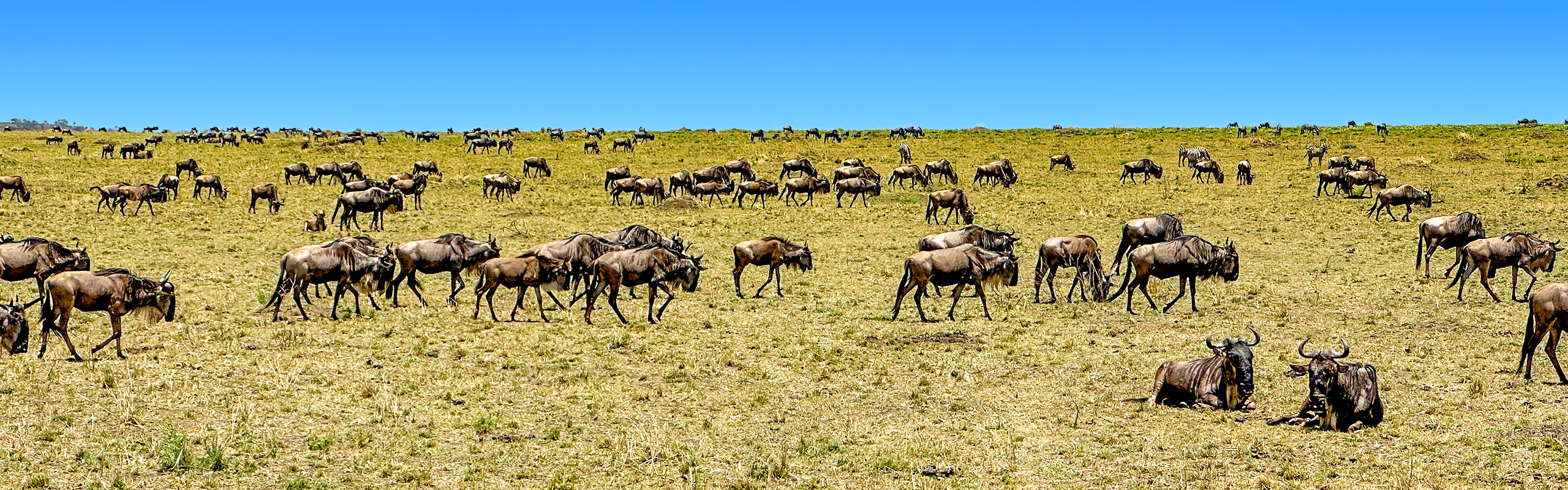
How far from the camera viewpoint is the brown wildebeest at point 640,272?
18.8 meters

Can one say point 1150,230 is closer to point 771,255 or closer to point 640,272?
point 771,255

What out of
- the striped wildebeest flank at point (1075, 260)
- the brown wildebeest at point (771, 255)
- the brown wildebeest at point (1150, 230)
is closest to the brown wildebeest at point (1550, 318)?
the striped wildebeest flank at point (1075, 260)

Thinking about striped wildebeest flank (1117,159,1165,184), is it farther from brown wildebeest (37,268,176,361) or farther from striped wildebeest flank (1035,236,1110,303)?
brown wildebeest (37,268,176,361)

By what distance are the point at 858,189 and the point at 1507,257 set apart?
927 inches

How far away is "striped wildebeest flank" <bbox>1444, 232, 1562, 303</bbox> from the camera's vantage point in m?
20.6

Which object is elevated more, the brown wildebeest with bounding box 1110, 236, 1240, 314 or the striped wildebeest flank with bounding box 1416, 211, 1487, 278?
the striped wildebeest flank with bounding box 1416, 211, 1487, 278

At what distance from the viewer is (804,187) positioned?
1676 inches

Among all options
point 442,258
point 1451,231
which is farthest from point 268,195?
point 1451,231

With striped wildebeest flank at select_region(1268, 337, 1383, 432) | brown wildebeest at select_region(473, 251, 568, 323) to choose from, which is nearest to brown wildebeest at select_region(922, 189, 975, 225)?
brown wildebeest at select_region(473, 251, 568, 323)

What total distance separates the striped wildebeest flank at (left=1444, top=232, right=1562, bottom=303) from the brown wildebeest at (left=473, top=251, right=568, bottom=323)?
A: 54.0ft

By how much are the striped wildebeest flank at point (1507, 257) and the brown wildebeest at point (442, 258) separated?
18448mm

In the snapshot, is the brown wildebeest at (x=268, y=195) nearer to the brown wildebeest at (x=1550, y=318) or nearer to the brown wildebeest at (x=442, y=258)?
the brown wildebeest at (x=442, y=258)

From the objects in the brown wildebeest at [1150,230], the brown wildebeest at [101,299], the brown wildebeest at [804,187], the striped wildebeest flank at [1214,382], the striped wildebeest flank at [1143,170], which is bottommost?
the striped wildebeest flank at [1214,382]

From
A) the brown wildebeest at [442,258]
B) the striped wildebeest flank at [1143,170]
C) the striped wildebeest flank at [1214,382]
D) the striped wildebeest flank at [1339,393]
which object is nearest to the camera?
the striped wildebeest flank at [1339,393]
